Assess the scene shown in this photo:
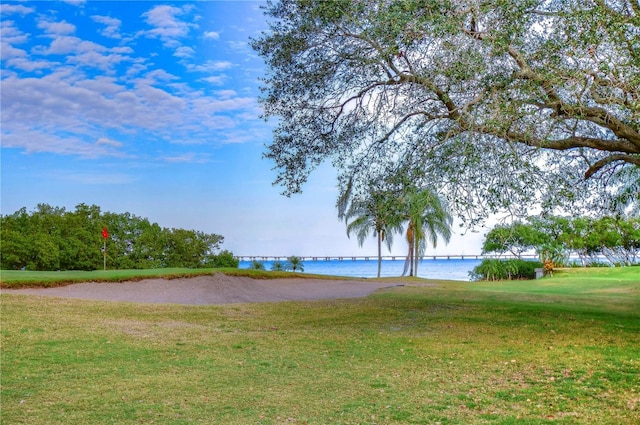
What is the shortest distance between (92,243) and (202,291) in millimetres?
13917

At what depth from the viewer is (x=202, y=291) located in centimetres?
1842

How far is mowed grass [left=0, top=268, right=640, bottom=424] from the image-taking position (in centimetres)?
614

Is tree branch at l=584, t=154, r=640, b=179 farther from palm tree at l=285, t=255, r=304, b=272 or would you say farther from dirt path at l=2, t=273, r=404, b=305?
palm tree at l=285, t=255, r=304, b=272

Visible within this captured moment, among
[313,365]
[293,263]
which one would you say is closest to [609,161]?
[313,365]

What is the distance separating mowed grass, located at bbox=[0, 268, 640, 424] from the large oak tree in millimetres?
2913

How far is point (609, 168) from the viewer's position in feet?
41.9

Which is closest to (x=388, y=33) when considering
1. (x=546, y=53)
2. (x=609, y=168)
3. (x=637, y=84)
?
(x=546, y=53)

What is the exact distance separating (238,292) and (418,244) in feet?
55.4

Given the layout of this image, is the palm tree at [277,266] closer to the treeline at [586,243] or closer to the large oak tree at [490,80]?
the treeline at [586,243]

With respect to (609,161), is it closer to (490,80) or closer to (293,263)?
(490,80)

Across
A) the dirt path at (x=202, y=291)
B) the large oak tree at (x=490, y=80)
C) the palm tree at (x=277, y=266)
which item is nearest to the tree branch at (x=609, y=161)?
the large oak tree at (x=490, y=80)

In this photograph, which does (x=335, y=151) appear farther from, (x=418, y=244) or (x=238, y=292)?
(x=418, y=244)

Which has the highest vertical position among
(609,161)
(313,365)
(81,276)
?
(609,161)

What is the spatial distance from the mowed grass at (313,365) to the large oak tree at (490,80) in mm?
2913
